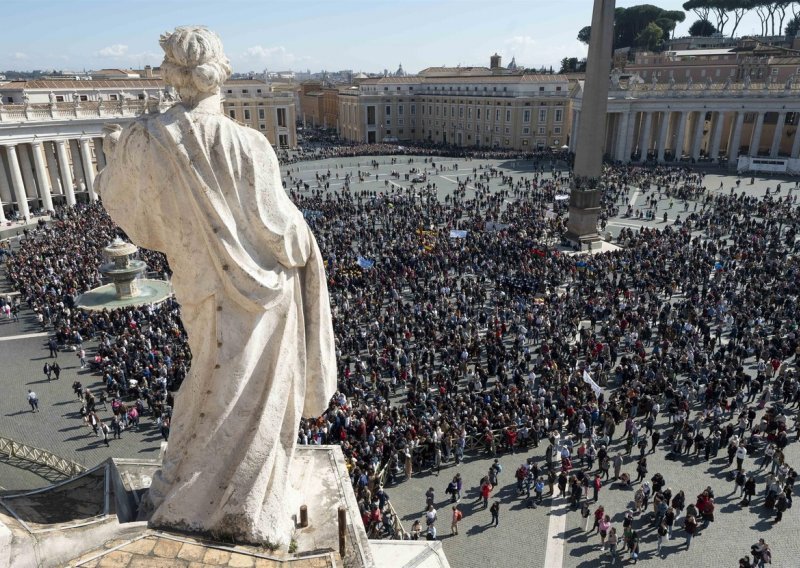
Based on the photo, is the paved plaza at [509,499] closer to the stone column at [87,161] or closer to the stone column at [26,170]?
the stone column at [26,170]

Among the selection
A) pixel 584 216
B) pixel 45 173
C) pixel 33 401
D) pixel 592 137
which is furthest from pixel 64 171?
pixel 592 137

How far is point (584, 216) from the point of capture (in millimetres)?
35094

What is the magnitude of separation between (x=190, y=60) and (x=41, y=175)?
49478 millimetres

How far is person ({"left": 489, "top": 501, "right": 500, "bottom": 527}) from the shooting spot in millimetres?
12711

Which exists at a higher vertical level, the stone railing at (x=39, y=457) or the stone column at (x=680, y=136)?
the stone column at (x=680, y=136)

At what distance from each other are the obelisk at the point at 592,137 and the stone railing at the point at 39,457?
94.7 ft

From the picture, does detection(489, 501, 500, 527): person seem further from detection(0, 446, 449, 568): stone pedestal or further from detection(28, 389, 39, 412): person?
detection(28, 389, 39, 412): person

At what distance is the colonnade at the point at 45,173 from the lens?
43.8m

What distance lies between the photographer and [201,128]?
175 inches

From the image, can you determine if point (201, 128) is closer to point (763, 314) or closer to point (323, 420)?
point (323, 420)

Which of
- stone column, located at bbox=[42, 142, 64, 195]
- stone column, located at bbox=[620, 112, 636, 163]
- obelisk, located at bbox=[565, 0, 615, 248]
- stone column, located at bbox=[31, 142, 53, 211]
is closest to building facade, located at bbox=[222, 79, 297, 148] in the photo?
stone column, located at bbox=[42, 142, 64, 195]

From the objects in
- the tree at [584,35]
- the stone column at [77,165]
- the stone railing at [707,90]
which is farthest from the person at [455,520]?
the tree at [584,35]

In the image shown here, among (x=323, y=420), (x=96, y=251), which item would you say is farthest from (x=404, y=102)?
(x=323, y=420)

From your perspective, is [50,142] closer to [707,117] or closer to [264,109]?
[264,109]
